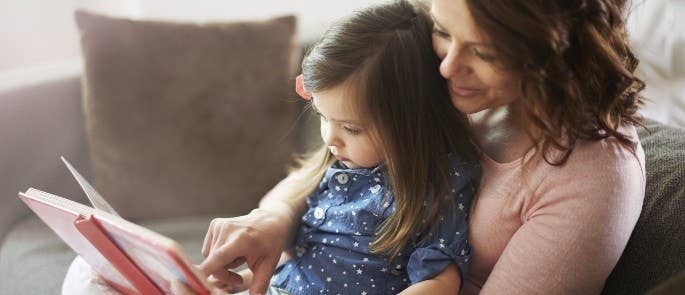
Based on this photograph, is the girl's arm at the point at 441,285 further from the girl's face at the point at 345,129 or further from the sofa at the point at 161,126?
the sofa at the point at 161,126

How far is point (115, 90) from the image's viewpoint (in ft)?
4.90

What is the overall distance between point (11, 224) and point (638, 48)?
148cm

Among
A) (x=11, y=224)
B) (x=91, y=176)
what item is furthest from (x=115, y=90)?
(x=11, y=224)

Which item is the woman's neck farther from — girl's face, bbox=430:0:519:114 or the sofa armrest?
the sofa armrest

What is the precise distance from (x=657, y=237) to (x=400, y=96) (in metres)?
0.41

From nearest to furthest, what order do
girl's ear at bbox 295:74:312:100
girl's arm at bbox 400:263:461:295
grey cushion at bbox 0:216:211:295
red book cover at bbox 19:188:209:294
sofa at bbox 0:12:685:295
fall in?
red book cover at bbox 19:188:209:294 < girl's arm at bbox 400:263:461:295 < girl's ear at bbox 295:74:312:100 < grey cushion at bbox 0:216:211:295 < sofa at bbox 0:12:685:295

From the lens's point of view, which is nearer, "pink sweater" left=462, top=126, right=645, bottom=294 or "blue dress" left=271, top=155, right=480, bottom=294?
"pink sweater" left=462, top=126, right=645, bottom=294

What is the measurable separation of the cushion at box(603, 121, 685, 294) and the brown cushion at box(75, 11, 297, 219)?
87 cm

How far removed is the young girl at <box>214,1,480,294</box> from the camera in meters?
0.95

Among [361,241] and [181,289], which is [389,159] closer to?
[361,241]

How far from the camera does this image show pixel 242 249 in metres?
0.99

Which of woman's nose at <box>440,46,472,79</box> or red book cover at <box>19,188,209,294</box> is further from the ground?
woman's nose at <box>440,46,472,79</box>

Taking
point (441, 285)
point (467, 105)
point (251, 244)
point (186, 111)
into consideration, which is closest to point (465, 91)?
point (467, 105)

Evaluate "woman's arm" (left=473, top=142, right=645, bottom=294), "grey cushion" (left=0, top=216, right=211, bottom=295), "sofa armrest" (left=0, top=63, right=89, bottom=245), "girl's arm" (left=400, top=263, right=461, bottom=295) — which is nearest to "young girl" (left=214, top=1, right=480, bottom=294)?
"girl's arm" (left=400, top=263, right=461, bottom=295)
